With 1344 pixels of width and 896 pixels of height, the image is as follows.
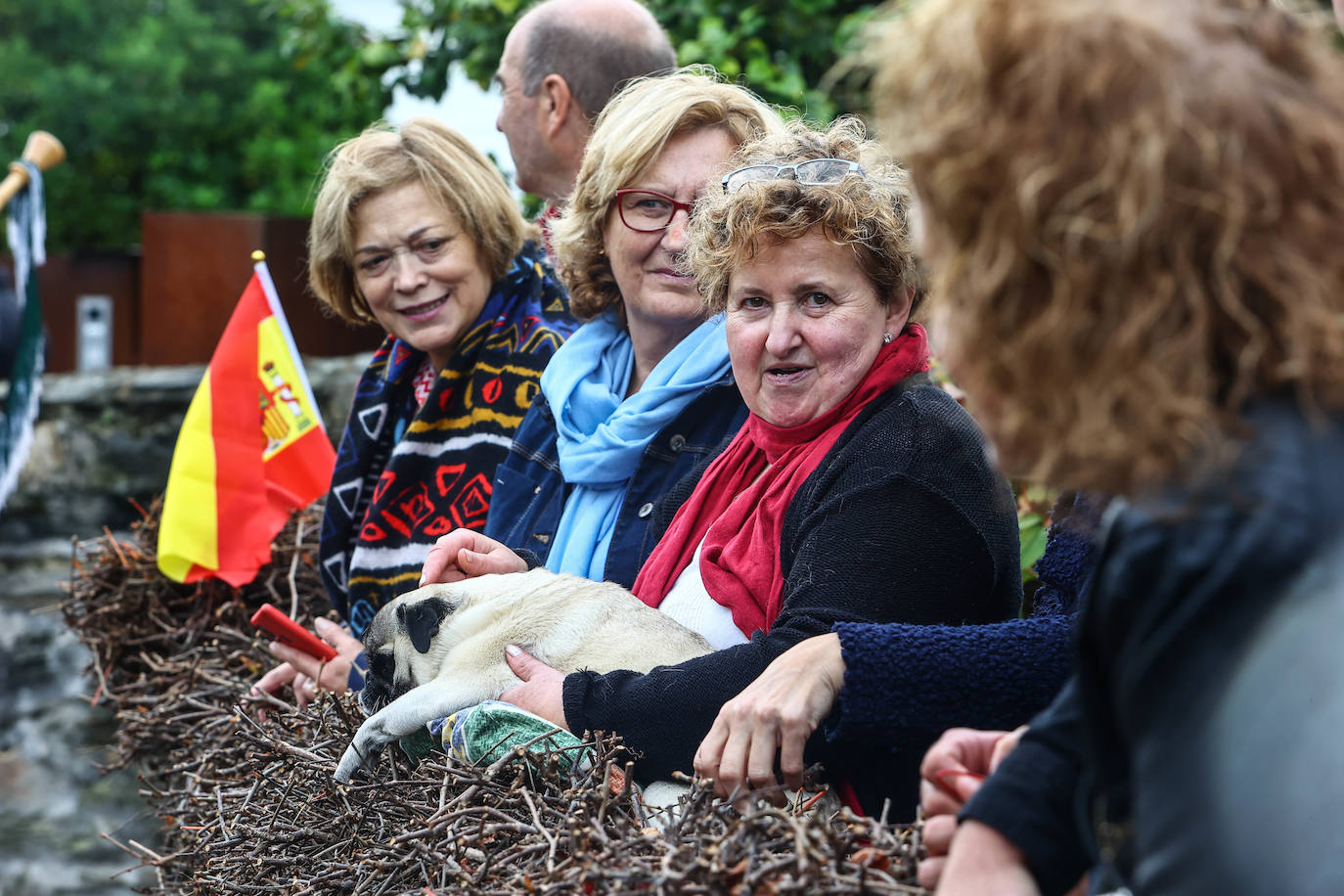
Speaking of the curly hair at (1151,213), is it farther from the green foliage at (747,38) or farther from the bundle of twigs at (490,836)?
the green foliage at (747,38)

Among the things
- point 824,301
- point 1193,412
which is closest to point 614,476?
point 824,301

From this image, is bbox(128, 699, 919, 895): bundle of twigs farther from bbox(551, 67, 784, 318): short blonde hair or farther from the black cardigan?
bbox(551, 67, 784, 318): short blonde hair

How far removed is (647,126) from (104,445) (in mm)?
5582

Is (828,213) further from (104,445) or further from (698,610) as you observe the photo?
(104,445)

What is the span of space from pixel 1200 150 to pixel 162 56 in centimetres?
1899

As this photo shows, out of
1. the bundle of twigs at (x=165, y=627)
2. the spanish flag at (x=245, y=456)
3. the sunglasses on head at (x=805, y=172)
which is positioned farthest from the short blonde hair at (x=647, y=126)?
the spanish flag at (x=245, y=456)

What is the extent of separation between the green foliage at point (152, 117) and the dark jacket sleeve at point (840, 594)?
15.7m

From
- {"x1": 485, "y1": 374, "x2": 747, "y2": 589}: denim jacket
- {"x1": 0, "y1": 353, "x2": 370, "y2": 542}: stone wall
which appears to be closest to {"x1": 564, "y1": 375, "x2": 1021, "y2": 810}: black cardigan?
{"x1": 485, "y1": 374, "x2": 747, "y2": 589}: denim jacket

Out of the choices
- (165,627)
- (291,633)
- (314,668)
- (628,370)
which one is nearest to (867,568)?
(628,370)

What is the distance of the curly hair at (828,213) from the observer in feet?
7.95

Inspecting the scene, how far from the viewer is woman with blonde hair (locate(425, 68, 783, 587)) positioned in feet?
9.98

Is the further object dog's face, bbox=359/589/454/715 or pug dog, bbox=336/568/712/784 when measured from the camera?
dog's face, bbox=359/589/454/715

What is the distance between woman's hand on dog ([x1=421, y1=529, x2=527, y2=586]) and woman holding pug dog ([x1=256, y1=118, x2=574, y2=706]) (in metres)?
0.72

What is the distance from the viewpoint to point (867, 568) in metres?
2.23
